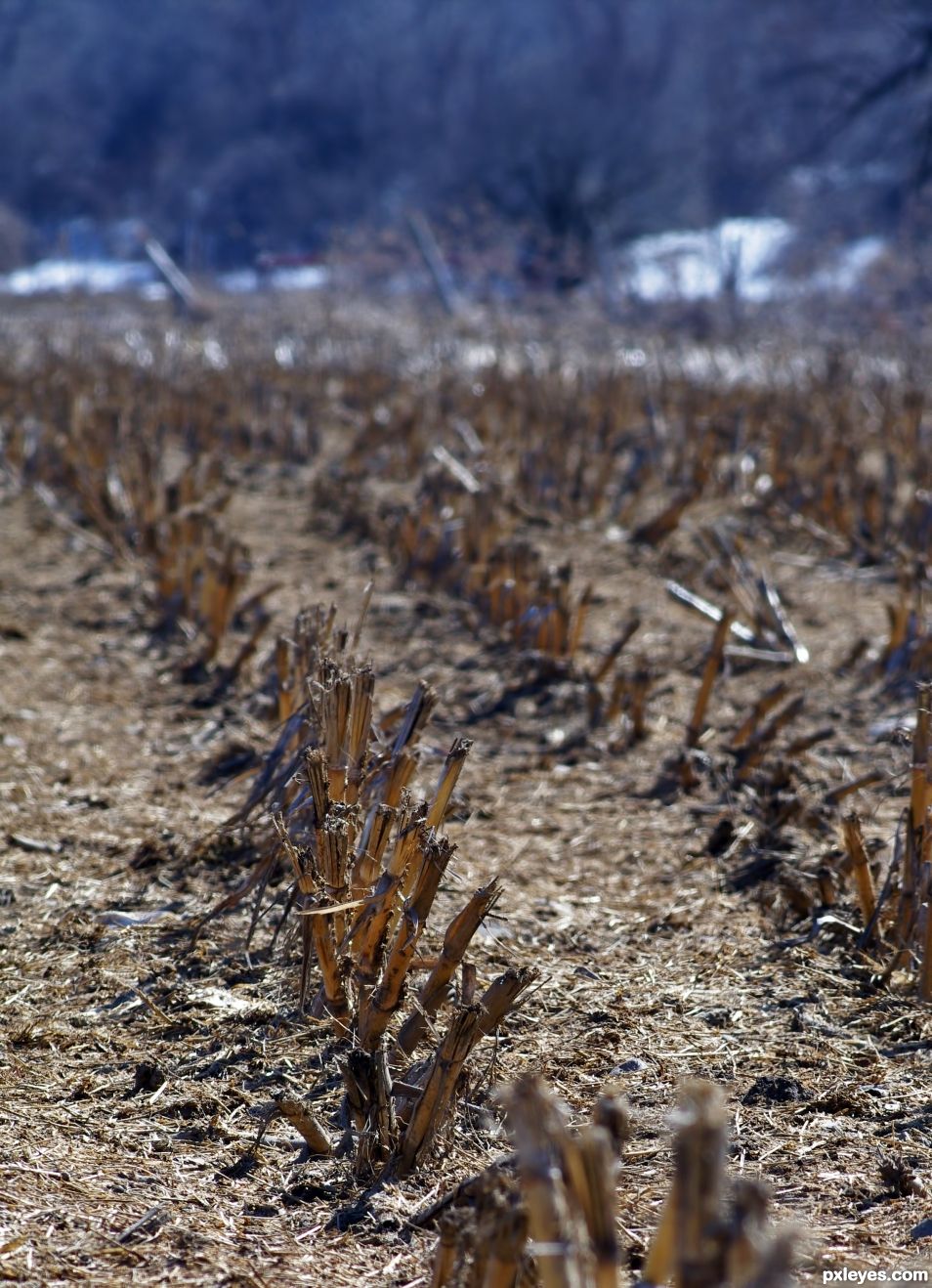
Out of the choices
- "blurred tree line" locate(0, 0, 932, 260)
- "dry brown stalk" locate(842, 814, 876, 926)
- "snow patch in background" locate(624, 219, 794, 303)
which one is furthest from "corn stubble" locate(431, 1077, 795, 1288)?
"snow patch in background" locate(624, 219, 794, 303)

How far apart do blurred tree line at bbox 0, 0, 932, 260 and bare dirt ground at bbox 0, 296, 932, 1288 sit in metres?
11.1

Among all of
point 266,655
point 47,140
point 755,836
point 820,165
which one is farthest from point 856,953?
point 47,140

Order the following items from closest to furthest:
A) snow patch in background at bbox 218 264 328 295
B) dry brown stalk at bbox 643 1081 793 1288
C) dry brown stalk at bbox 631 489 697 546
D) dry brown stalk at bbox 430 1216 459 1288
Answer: dry brown stalk at bbox 643 1081 793 1288, dry brown stalk at bbox 430 1216 459 1288, dry brown stalk at bbox 631 489 697 546, snow patch in background at bbox 218 264 328 295

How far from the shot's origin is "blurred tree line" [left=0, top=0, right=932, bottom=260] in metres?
24.9

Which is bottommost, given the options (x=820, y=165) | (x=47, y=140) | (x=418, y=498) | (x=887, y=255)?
(x=418, y=498)

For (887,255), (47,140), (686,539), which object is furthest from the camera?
(47,140)

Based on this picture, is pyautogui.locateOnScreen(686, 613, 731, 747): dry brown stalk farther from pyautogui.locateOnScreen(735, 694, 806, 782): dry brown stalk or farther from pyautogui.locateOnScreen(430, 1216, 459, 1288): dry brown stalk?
pyautogui.locateOnScreen(430, 1216, 459, 1288): dry brown stalk

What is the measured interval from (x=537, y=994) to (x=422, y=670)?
85.5 inches

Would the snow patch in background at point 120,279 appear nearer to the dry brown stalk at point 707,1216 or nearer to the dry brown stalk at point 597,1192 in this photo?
the dry brown stalk at point 597,1192

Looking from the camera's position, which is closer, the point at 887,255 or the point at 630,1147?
the point at 630,1147

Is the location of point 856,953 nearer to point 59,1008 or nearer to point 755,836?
point 755,836

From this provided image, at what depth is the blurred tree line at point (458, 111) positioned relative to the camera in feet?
81.8

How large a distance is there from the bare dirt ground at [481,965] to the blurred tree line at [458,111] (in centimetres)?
1109

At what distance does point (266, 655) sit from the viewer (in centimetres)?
461
